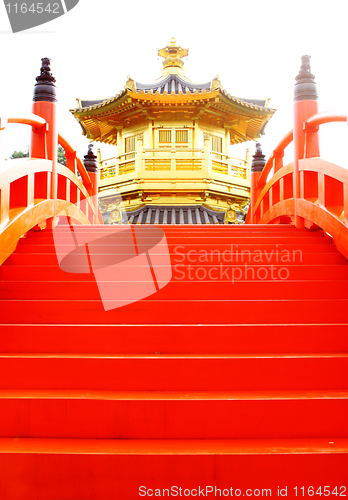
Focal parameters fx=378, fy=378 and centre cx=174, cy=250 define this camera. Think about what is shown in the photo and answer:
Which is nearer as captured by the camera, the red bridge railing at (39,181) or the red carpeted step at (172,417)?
the red carpeted step at (172,417)

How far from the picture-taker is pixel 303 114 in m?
3.83

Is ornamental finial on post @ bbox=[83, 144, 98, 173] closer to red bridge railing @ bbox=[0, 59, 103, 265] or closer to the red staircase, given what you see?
red bridge railing @ bbox=[0, 59, 103, 265]

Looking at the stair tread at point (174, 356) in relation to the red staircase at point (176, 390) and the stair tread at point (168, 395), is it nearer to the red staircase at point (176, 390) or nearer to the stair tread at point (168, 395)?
the red staircase at point (176, 390)

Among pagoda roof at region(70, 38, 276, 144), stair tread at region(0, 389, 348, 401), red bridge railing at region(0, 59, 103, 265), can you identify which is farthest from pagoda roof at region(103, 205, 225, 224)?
stair tread at region(0, 389, 348, 401)

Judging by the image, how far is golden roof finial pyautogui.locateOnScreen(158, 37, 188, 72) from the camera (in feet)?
49.5

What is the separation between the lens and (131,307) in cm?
227

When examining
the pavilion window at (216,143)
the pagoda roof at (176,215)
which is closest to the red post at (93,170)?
the pagoda roof at (176,215)

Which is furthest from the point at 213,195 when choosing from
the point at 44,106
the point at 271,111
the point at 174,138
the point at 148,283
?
the point at 148,283

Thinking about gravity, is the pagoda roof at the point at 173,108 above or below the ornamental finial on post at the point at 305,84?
above

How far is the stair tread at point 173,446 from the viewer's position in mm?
1487

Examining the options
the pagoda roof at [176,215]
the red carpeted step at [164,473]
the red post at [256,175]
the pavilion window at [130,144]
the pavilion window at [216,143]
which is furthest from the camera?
A: the pavilion window at [130,144]

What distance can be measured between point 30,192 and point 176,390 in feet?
7.36

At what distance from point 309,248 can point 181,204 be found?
30.3 ft

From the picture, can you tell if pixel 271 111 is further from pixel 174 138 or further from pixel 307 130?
pixel 307 130
